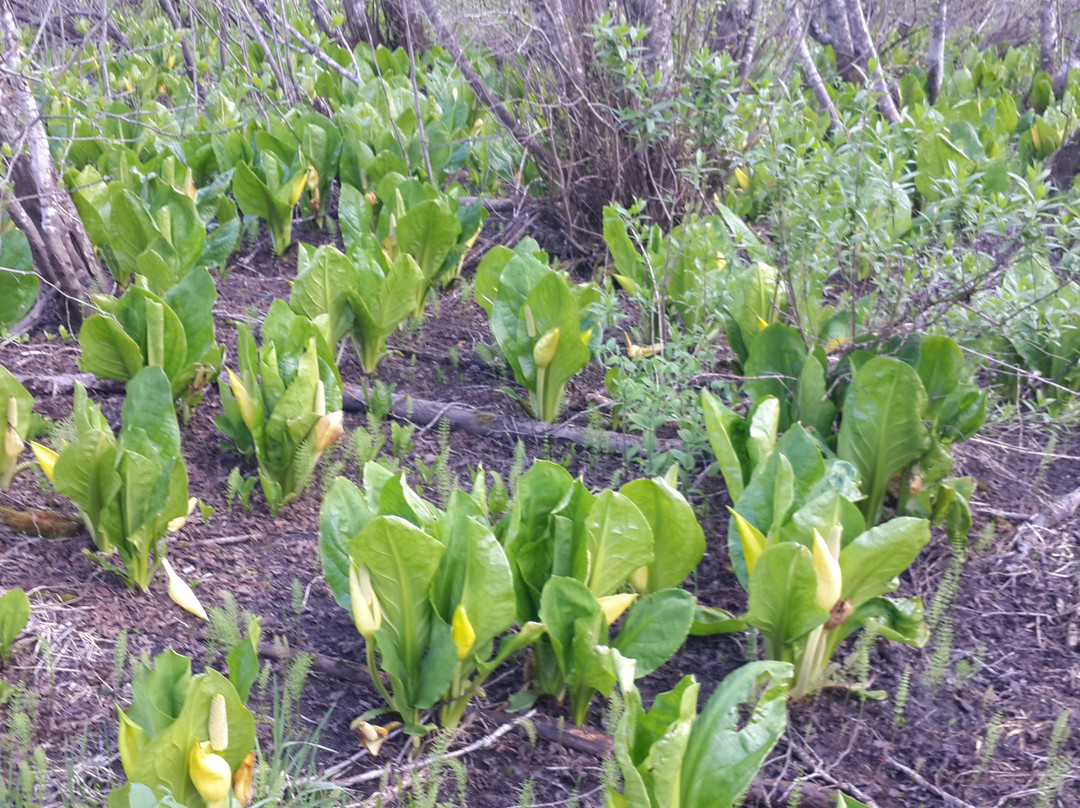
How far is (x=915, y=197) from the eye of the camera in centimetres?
458

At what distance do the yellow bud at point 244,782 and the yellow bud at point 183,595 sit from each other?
2.08 feet

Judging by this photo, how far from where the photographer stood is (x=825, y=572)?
1.86m

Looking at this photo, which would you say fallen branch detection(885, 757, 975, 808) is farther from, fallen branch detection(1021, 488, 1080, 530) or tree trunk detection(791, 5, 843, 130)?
tree trunk detection(791, 5, 843, 130)

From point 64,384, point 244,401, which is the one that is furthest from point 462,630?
point 64,384

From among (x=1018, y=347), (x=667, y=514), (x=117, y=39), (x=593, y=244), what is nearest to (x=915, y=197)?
(x=593, y=244)

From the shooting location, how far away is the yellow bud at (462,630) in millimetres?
1798

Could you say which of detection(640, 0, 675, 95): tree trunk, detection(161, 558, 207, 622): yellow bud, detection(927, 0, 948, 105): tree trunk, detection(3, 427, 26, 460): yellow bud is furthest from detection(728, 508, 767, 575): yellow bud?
detection(927, 0, 948, 105): tree trunk

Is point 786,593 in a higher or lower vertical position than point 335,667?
higher

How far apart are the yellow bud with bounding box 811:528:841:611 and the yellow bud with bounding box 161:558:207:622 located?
1.30m

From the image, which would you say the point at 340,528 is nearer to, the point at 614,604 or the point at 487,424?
the point at 614,604

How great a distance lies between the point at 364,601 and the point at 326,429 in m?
0.80

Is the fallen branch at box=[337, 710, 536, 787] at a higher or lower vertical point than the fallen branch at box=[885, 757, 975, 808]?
higher

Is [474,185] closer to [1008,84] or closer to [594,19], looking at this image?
[594,19]

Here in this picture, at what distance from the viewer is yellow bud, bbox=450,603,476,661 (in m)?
1.80
